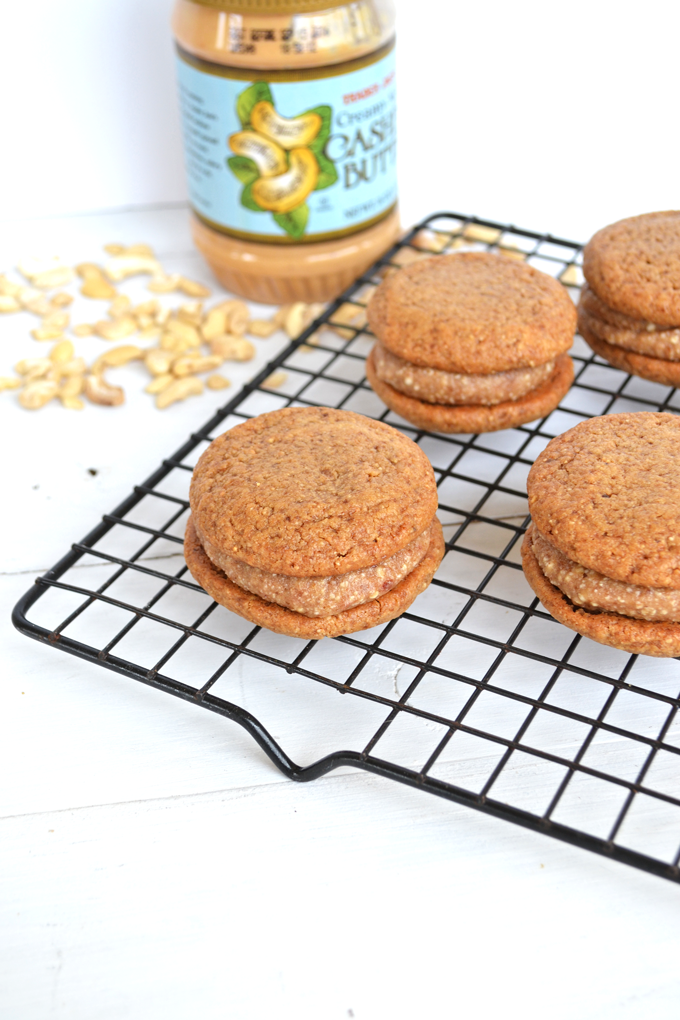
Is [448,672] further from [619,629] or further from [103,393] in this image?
[103,393]

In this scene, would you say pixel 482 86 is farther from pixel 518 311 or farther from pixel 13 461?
pixel 13 461

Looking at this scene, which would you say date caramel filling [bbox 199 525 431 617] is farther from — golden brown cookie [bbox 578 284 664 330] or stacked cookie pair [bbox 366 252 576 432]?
golden brown cookie [bbox 578 284 664 330]

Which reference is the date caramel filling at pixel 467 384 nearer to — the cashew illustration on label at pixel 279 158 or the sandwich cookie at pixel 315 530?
the sandwich cookie at pixel 315 530

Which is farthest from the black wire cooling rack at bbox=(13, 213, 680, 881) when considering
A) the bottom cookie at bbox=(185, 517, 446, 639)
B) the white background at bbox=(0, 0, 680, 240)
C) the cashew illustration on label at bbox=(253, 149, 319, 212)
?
the white background at bbox=(0, 0, 680, 240)

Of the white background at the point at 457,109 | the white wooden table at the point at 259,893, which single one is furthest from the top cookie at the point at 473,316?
the white background at the point at 457,109


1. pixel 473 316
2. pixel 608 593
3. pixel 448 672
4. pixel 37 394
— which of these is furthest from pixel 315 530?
pixel 37 394

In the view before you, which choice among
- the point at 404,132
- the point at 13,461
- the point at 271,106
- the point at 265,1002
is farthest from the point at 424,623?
the point at 404,132
